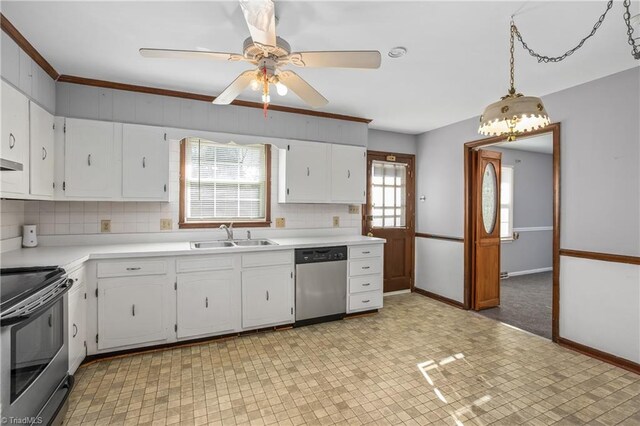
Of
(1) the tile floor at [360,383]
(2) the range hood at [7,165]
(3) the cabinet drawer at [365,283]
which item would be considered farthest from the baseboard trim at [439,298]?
(2) the range hood at [7,165]

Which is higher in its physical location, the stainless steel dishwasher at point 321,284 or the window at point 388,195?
the window at point 388,195

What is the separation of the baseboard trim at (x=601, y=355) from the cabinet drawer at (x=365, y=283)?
188cm

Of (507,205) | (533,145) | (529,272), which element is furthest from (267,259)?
(529,272)

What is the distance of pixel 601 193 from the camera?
281cm

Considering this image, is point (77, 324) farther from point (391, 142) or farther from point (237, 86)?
point (391, 142)

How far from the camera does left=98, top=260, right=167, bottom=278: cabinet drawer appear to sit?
8.68 feet

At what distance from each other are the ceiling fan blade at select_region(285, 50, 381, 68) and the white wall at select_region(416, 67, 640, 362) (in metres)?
2.38

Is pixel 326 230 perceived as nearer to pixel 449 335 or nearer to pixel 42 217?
pixel 449 335

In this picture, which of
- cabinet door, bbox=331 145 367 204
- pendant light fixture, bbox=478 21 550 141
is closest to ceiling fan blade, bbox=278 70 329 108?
pendant light fixture, bbox=478 21 550 141

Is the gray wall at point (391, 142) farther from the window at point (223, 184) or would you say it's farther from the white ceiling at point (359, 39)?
the window at point (223, 184)

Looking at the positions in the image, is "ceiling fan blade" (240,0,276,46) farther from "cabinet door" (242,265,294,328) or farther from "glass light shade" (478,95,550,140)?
"cabinet door" (242,265,294,328)

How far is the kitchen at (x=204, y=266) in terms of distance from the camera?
1.99 metres

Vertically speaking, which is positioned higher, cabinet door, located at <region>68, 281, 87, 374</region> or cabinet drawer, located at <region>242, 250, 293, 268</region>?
cabinet drawer, located at <region>242, 250, 293, 268</region>

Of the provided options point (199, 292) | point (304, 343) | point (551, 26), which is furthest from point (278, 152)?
point (551, 26)
